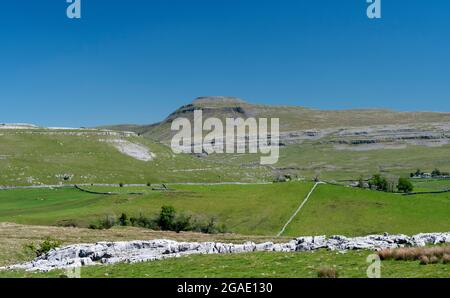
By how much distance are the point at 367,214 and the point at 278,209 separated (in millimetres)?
22645

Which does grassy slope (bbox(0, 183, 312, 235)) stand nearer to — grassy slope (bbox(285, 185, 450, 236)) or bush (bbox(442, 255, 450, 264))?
grassy slope (bbox(285, 185, 450, 236))

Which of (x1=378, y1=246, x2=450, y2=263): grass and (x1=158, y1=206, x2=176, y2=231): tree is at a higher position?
(x1=378, y1=246, x2=450, y2=263): grass

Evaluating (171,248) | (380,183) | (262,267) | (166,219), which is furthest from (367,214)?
(262,267)

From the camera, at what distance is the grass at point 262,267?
2769 cm

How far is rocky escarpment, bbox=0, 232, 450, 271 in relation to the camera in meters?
38.1

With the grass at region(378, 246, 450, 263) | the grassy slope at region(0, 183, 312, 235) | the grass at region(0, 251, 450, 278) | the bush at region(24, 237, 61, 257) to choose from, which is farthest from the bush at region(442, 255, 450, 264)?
the grassy slope at region(0, 183, 312, 235)

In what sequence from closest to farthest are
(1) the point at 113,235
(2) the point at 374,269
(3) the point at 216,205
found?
(2) the point at 374,269, (1) the point at 113,235, (3) the point at 216,205

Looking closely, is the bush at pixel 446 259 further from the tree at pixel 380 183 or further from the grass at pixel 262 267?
the tree at pixel 380 183

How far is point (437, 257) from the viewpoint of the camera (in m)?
30.0

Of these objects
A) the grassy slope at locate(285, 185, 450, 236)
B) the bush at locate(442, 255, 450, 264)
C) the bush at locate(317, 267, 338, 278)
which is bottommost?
the grassy slope at locate(285, 185, 450, 236)
